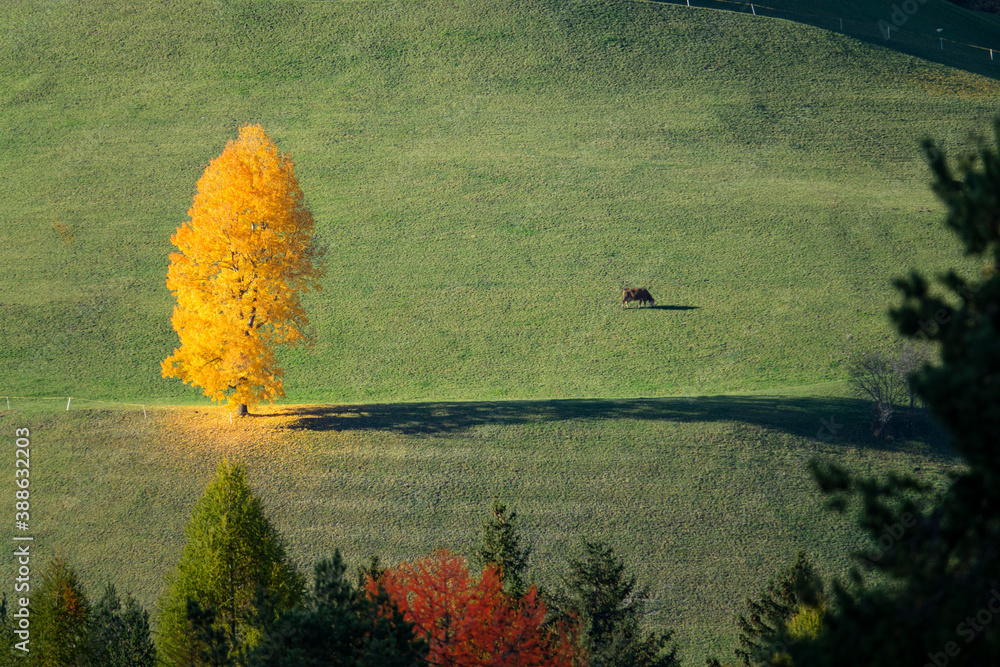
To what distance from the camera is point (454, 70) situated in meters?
76.7

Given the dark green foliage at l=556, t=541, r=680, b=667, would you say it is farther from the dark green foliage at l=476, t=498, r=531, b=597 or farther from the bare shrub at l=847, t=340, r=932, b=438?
the bare shrub at l=847, t=340, r=932, b=438

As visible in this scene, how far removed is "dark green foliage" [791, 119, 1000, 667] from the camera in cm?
873

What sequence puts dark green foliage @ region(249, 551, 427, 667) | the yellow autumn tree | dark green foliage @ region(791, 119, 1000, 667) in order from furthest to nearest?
the yellow autumn tree < dark green foliage @ region(249, 551, 427, 667) < dark green foliage @ region(791, 119, 1000, 667)

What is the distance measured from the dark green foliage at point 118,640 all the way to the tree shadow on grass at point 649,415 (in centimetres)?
1567

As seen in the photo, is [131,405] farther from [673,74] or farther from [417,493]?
[673,74]

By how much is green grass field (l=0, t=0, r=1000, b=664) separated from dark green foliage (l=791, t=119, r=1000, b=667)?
367 inches

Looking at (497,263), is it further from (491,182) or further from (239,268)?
(239,268)

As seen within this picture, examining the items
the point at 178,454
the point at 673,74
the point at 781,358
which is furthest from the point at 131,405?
the point at 673,74

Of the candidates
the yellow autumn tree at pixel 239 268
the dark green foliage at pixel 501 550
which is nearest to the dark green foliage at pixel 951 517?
the dark green foliage at pixel 501 550

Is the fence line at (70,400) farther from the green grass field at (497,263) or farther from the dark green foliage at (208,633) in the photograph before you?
the dark green foliage at (208,633)

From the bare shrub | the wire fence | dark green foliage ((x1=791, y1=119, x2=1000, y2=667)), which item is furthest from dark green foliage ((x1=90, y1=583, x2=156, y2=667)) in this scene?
the wire fence

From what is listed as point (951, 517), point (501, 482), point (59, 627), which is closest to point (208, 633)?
point (59, 627)

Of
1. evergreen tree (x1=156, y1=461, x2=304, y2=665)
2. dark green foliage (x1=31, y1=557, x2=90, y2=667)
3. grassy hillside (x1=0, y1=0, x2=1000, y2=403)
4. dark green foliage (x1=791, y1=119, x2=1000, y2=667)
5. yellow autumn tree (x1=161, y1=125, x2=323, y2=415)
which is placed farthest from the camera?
grassy hillside (x1=0, y1=0, x2=1000, y2=403)

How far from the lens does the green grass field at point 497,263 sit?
110 ft
